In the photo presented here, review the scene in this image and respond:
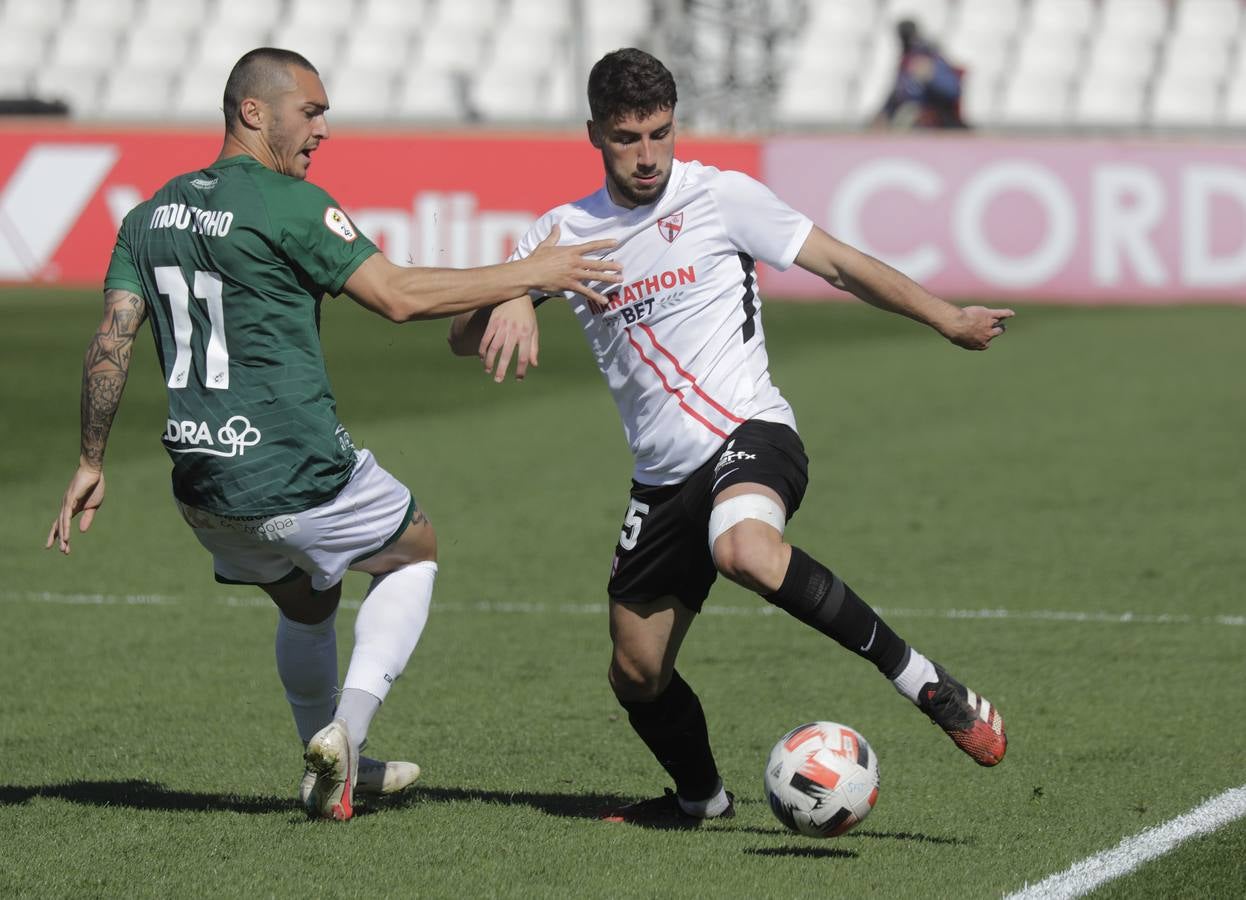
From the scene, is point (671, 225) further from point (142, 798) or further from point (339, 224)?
point (142, 798)

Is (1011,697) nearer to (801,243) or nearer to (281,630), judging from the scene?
(801,243)

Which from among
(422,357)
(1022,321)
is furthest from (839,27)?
(422,357)

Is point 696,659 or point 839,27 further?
point 839,27

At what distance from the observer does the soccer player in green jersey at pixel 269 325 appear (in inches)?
195

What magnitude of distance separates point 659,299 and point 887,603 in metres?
3.31

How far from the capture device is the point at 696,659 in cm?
749

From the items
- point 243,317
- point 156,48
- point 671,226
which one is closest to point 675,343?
point 671,226

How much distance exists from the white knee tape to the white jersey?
0.34 m

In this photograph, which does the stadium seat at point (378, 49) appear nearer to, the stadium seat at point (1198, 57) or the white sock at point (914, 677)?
the stadium seat at point (1198, 57)

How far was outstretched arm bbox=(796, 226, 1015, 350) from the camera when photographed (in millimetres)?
5246

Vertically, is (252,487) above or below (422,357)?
above

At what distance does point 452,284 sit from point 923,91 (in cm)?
1619

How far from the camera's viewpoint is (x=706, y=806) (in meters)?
5.44

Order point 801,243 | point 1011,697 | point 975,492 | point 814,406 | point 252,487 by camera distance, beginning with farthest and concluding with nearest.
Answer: point 814,406 < point 975,492 < point 1011,697 < point 801,243 < point 252,487
